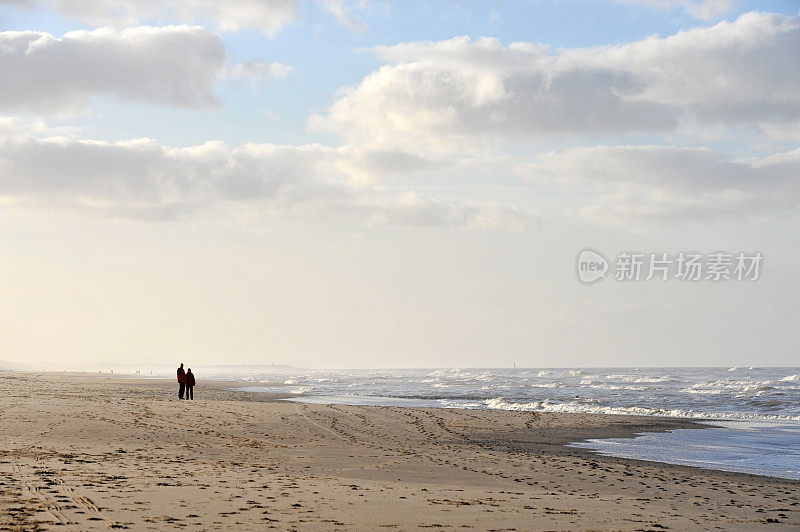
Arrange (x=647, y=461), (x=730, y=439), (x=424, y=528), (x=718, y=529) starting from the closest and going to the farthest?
(x=424, y=528), (x=718, y=529), (x=647, y=461), (x=730, y=439)

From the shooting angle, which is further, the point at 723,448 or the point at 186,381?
the point at 186,381

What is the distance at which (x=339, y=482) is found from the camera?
12.6m

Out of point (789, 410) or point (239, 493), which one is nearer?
point (239, 493)

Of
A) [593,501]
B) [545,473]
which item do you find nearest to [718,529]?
[593,501]

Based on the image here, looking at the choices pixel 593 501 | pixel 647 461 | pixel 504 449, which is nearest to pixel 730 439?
pixel 647 461

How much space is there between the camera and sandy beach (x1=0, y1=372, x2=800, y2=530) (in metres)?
9.31

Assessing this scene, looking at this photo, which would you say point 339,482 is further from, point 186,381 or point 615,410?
point 186,381

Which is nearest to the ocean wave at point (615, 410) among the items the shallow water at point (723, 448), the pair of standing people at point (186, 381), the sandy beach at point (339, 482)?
the shallow water at point (723, 448)

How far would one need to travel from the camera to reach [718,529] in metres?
9.57

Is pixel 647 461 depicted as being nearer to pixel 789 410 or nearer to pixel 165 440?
pixel 165 440

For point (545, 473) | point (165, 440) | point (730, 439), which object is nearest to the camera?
point (545, 473)

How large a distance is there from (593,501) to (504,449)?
300 inches

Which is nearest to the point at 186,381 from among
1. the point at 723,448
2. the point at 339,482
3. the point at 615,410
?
the point at 615,410

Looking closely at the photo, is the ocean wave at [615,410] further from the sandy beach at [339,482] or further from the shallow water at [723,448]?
the sandy beach at [339,482]
